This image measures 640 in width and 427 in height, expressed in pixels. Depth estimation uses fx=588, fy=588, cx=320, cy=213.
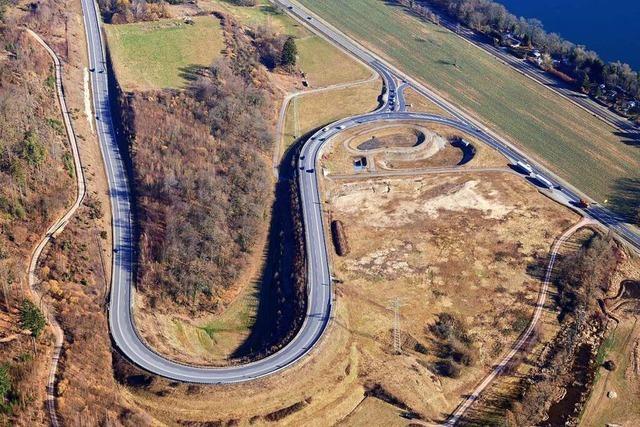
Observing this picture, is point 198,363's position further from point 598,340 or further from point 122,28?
point 122,28

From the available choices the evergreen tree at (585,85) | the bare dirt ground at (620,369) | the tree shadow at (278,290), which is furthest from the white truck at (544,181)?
the tree shadow at (278,290)

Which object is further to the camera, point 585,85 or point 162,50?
point 585,85

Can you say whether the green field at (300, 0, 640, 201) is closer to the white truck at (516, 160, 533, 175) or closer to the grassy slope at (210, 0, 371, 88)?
the white truck at (516, 160, 533, 175)

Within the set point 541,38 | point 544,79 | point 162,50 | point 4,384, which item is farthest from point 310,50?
point 4,384

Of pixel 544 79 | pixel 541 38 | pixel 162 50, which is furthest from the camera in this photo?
pixel 541 38

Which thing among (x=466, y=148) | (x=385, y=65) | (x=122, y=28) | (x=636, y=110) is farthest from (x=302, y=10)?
(x=636, y=110)

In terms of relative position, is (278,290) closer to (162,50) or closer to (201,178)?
(201,178)

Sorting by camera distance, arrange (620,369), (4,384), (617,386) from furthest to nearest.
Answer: (620,369), (617,386), (4,384)
